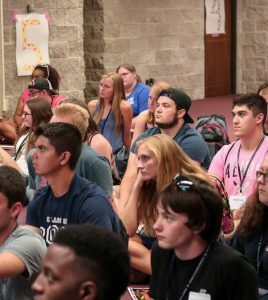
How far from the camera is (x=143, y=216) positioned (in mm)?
5816

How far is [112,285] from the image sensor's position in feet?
8.50

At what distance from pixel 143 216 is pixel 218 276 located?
205 cm

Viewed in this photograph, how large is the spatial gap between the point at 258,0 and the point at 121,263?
53.1 ft

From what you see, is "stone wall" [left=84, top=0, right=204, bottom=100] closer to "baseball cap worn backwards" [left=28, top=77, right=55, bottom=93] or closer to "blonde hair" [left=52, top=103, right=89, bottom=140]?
"baseball cap worn backwards" [left=28, top=77, right=55, bottom=93]

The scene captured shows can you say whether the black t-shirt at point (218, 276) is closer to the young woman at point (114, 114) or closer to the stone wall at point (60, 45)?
the young woman at point (114, 114)

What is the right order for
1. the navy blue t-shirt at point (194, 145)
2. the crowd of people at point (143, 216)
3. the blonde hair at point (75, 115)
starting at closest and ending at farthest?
the crowd of people at point (143, 216) < the blonde hair at point (75, 115) < the navy blue t-shirt at point (194, 145)

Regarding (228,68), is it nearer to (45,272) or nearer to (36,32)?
(36,32)

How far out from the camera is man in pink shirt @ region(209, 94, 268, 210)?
6.80 m

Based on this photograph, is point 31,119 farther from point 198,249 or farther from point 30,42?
point 30,42

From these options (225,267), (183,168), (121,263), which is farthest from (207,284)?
(183,168)

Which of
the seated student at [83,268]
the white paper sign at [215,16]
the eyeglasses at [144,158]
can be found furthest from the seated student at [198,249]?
the white paper sign at [215,16]

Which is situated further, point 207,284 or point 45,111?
point 45,111

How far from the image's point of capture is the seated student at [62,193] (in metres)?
4.75

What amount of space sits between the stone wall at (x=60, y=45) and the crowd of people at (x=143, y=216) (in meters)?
5.33
